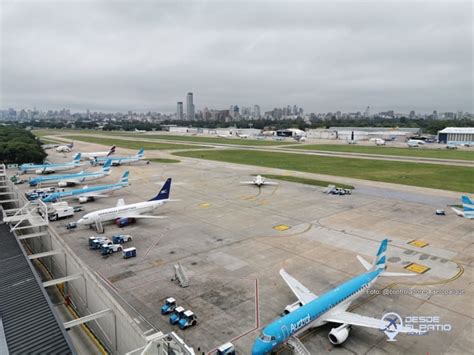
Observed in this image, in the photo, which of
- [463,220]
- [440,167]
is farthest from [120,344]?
[440,167]

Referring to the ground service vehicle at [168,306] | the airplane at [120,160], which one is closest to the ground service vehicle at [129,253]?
the ground service vehicle at [168,306]

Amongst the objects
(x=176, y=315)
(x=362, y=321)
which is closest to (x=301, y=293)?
(x=362, y=321)

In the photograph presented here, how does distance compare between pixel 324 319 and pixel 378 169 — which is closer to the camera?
pixel 324 319

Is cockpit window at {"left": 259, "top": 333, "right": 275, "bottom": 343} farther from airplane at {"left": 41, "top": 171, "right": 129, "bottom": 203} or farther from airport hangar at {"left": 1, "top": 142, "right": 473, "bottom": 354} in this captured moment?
airplane at {"left": 41, "top": 171, "right": 129, "bottom": 203}

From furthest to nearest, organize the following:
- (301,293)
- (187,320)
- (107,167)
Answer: (107,167) < (301,293) < (187,320)

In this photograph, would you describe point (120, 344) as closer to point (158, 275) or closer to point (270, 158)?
point (158, 275)

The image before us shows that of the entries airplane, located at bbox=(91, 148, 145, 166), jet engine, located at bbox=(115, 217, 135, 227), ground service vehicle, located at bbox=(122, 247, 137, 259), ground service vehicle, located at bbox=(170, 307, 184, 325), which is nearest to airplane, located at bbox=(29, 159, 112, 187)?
airplane, located at bbox=(91, 148, 145, 166)

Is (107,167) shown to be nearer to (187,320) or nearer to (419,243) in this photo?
(187,320)

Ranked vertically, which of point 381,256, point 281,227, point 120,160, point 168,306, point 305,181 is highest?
point 120,160
